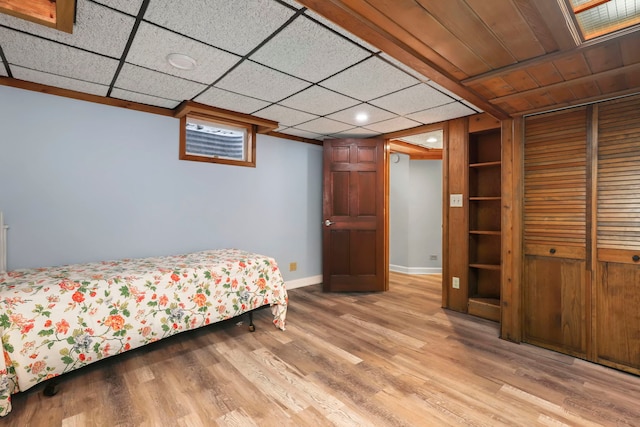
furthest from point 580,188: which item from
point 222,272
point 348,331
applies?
point 222,272

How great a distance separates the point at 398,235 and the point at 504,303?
292 centimetres

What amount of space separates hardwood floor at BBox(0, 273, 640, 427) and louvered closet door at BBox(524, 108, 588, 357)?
248 millimetres

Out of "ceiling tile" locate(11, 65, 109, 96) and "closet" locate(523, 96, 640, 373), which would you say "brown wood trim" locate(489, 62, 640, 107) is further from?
"ceiling tile" locate(11, 65, 109, 96)

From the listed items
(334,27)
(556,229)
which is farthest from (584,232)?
(334,27)

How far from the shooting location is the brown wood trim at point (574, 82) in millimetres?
1783

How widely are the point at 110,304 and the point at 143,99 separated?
195 cm

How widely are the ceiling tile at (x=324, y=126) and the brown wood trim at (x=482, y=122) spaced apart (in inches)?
54.3

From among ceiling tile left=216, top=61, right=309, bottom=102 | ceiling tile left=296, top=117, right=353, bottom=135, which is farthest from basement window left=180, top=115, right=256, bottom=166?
ceiling tile left=216, top=61, right=309, bottom=102

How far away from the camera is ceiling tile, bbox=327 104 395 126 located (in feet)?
10.1

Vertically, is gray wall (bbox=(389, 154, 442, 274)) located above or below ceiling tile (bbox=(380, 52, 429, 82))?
below

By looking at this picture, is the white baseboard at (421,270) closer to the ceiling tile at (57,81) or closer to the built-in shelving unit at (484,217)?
the built-in shelving unit at (484,217)

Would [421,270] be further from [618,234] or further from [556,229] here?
[618,234]

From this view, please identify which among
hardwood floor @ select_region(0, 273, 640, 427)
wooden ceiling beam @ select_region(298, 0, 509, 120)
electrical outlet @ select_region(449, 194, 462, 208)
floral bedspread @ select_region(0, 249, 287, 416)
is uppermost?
wooden ceiling beam @ select_region(298, 0, 509, 120)

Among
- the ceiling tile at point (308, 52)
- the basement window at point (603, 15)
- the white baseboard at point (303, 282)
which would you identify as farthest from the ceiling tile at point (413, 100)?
the white baseboard at point (303, 282)
